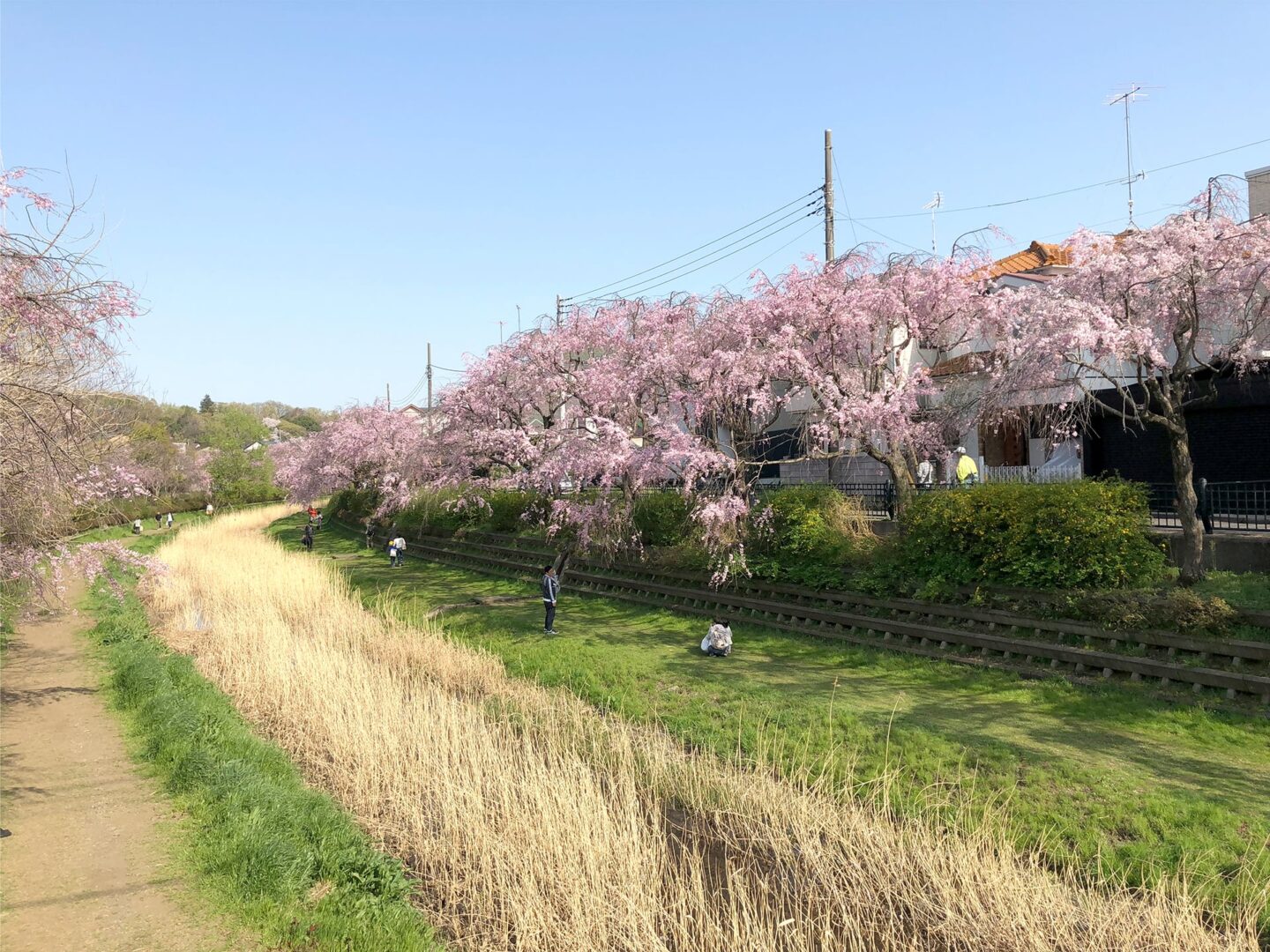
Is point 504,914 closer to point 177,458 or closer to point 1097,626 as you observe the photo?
point 1097,626

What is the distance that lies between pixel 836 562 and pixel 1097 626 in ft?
18.6

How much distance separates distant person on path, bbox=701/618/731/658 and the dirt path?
9.10 metres

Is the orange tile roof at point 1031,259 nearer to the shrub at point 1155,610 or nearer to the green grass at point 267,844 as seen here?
the shrub at point 1155,610

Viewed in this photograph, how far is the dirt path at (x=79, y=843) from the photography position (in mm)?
7016

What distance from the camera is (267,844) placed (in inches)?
321

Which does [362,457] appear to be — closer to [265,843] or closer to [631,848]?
[265,843]

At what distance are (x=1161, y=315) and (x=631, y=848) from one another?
1138 cm

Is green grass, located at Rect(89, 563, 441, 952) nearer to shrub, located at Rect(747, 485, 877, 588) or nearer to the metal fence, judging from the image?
shrub, located at Rect(747, 485, 877, 588)

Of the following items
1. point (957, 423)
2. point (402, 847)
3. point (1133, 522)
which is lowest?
point (402, 847)

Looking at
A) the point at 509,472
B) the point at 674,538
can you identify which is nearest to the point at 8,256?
the point at 674,538

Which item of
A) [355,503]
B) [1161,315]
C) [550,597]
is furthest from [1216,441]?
[355,503]

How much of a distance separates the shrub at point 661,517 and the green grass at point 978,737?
4396 millimetres

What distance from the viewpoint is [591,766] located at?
1081 centimetres

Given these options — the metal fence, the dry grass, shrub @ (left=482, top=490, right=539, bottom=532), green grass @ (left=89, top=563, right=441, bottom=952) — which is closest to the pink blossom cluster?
shrub @ (left=482, top=490, right=539, bottom=532)
